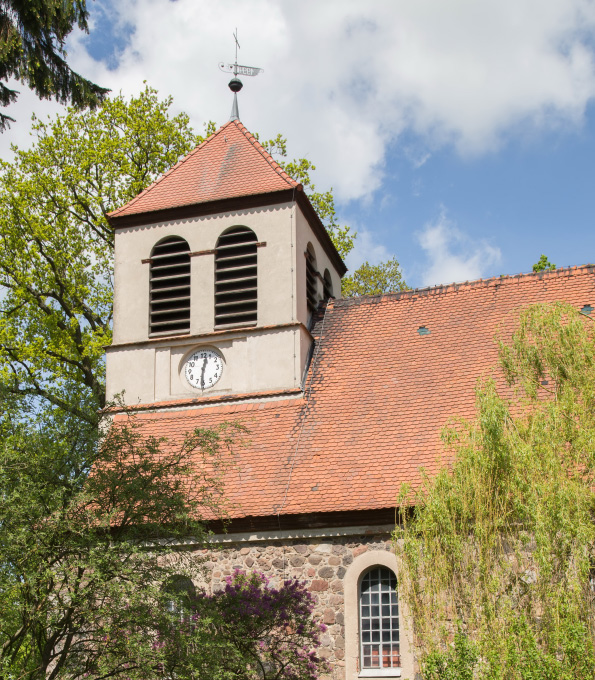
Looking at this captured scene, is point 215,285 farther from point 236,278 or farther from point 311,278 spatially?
point 311,278

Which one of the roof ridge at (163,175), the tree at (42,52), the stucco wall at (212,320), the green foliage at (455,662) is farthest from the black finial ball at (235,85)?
the green foliage at (455,662)

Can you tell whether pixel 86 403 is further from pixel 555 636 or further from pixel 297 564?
pixel 555 636

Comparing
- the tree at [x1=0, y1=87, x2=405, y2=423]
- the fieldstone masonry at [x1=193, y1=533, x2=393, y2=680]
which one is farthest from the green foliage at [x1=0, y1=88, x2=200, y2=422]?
the fieldstone masonry at [x1=193, y1=533, x2=393, y2=680]

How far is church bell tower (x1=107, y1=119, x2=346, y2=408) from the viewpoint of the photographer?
56.1 feet

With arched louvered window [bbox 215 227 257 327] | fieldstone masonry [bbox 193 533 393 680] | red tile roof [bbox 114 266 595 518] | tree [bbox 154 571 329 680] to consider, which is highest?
arched louvered window [bbox 215 227 257 327]

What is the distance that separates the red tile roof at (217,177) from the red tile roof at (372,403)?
9.63 ft

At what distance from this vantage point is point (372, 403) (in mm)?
15500

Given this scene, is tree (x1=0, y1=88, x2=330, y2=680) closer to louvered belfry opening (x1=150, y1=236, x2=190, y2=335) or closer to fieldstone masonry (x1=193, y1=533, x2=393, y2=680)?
fieldstone masonry (x1=193, y1=533, x2=393, y2=680)

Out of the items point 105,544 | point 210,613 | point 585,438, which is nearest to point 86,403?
point 105,544

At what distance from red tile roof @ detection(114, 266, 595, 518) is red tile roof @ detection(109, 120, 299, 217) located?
9.63ft

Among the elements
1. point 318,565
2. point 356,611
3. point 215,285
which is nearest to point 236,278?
point 215,285

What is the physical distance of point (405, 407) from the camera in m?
15.1

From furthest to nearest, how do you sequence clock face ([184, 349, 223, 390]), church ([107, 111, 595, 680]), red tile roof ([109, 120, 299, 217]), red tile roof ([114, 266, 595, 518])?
red tile roof ([109, 120, 299, 217])
clock face ([184, 349, 223, 390])
red tile roof ([114, 266, 595, 518])
church ([107, 111, 595, 680])

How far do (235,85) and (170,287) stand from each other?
212 inches
